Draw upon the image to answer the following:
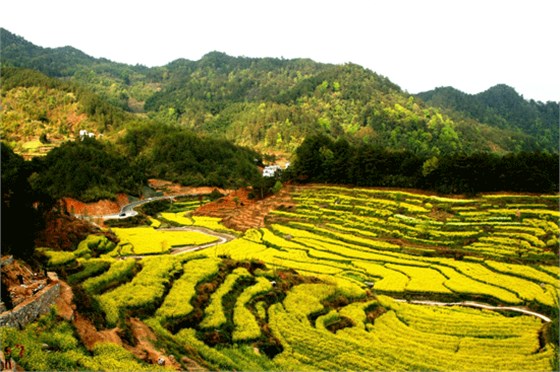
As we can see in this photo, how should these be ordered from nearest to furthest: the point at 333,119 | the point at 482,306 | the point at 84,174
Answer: the point at 482,306 → the point at 84,174 → the point at 333,119

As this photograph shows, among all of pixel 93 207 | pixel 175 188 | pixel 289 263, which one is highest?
pixel 175 188

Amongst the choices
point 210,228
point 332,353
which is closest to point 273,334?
point 332,353

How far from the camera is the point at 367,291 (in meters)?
28.2

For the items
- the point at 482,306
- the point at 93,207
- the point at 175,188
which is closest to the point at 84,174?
the point at 93,207

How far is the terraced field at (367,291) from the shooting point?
18.5 m

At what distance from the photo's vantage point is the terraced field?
60.6ft

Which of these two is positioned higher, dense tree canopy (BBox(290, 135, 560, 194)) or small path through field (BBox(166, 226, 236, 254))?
dense tree canopy (BBox(290, 135, 560, 194))

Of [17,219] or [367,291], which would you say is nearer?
[17,219]

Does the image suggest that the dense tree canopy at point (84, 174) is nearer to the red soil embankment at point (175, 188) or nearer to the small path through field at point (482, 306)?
the red soil embankment at point (175, 188)

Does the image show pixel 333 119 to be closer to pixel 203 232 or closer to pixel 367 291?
pixel 203 232

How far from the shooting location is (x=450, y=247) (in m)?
39.9

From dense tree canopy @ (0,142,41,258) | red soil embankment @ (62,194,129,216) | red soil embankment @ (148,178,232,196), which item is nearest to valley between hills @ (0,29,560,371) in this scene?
dense tree canopy @ (0,142,41,258)

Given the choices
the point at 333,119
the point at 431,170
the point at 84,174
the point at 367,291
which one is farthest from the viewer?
the point at 333,119

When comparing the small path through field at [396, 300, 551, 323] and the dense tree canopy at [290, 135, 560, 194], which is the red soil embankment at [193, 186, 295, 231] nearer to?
the dense tree canopy at [290, 135, 560, 194]
